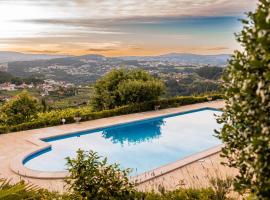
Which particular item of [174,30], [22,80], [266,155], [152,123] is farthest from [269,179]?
[22,80]

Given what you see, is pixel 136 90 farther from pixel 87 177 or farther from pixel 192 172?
pixel 87 177

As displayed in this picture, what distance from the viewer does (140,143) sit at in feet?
51.1

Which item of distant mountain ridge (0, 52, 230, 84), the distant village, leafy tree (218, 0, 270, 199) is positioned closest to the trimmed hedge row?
leafy tree (218, 0, 270, 199)

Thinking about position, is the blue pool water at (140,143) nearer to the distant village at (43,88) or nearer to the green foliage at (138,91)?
the green foliage at (138,91)

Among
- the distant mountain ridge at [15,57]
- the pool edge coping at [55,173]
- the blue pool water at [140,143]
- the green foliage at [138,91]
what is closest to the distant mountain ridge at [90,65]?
the distant mountain ridge at [15,57]

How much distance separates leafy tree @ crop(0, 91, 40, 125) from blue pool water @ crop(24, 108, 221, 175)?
3.51 m

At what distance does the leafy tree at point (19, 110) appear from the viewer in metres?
17.6

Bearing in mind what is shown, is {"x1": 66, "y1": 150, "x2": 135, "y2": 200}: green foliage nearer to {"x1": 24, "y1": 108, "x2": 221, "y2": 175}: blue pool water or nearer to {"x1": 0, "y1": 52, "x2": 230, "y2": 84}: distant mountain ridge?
{"x1": 24, "y1": 108, "x2": 221, "y2": 175}: blue pool water

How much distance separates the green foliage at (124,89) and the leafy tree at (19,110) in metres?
4.89

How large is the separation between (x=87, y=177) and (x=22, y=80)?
181ft

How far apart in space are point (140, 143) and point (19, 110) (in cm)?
634

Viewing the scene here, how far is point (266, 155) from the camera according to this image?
2.64m

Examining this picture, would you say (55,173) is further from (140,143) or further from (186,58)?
(186,58)

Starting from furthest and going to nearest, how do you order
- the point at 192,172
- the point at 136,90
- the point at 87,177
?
the point at 136,90 < the point at 192,172 < the point at 87,177
